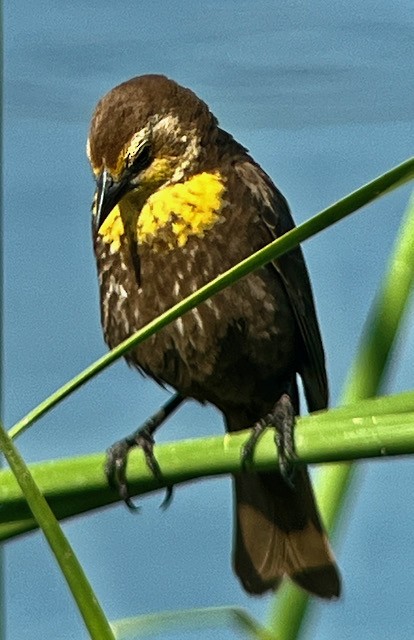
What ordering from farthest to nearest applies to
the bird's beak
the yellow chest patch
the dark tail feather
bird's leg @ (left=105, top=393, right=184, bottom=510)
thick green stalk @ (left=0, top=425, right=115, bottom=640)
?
the dark tail feather
the yellow chest patch
the bird's beak
bird's leg @ (left=105, top=393, right=184, bottom=510)
thick green stalk @ (left=0, top=425, right=115, bottom=640)

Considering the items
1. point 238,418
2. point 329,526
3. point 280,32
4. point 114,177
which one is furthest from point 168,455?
point 238,418

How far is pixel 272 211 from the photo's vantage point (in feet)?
5.36

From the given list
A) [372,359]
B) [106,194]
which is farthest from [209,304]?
[372,359]

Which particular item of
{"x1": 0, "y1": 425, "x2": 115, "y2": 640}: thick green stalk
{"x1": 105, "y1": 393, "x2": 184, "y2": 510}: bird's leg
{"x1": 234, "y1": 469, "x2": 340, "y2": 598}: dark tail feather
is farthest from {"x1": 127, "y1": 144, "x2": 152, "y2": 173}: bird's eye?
{"x1": 0, "y1": 425, "x2": 115, "y2": 640}: thick green stalk

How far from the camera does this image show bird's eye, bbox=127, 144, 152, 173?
1.58 m

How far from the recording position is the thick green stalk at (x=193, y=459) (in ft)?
2.07

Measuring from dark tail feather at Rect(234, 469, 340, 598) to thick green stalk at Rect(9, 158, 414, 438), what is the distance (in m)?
1.06

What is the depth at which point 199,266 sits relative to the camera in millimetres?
1578

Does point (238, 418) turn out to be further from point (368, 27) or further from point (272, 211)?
point (368, 27)

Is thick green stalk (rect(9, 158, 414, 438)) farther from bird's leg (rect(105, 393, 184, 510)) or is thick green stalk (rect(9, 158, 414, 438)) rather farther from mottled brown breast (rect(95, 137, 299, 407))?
mottled brown breast (rect(95, 137, 299, 407))

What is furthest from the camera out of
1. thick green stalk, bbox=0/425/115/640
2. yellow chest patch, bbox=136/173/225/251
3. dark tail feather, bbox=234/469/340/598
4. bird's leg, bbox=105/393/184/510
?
dark tail feather, bbox=234/469/340/598

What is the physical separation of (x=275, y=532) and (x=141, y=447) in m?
0.80

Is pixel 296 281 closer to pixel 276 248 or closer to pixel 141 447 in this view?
pixel 141 447

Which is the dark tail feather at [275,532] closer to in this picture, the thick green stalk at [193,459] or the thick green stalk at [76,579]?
the thick green stalk at [193,459]
